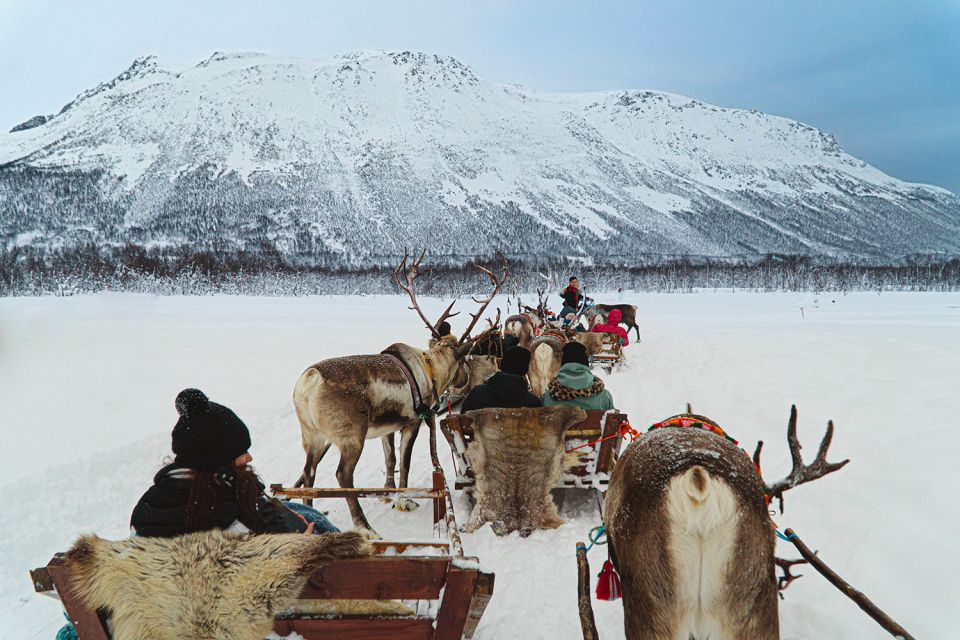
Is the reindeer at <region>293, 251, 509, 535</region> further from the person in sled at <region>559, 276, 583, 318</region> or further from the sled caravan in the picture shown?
the person in sled at <region>559, 276, 583, 318</region>

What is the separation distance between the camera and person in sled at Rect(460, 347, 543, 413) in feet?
14.2

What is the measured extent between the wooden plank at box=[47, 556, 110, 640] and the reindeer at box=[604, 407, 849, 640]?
195cm

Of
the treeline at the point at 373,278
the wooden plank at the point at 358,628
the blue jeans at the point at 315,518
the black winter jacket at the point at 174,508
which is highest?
the treeline at the point at 373,278

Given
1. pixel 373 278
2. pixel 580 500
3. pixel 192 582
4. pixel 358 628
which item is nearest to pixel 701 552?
pixel 358 628

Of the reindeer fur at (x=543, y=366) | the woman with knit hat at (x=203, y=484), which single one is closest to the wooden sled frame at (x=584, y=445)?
the woman with knit hat at (x=203, y=484)

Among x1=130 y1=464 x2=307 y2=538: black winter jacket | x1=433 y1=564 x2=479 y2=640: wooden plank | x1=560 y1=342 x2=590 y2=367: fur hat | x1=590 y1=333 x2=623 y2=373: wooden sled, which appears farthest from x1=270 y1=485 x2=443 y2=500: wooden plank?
x1=590 y1=333 x2=623 y2=373: wooden sled

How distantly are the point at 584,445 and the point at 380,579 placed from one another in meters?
2.67

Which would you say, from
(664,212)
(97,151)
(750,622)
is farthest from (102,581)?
(97,151)

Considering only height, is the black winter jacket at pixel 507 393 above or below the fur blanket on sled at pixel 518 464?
above

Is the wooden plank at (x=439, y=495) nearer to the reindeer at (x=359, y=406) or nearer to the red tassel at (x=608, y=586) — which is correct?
the reindeer at (x=359, y=406)

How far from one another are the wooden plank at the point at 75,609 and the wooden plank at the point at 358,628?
58 cm

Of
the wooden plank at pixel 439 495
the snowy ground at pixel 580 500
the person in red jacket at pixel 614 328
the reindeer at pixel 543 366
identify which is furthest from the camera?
the person in red jacket at pixel 614 328

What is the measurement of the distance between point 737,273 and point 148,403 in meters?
73.1

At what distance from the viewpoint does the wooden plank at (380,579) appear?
1.76 m
